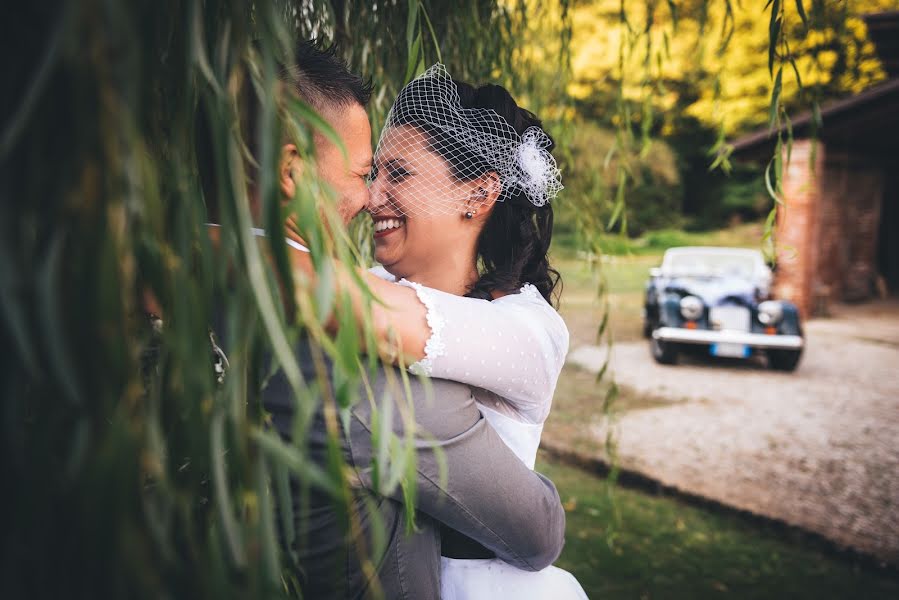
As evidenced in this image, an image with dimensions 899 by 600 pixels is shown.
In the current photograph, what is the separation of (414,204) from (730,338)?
6.83 m

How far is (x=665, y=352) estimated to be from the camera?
26.2ft

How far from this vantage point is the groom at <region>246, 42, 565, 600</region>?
3.91 feet

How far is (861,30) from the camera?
46.6 ft

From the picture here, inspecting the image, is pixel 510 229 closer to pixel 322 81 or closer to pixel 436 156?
pixel 436 156

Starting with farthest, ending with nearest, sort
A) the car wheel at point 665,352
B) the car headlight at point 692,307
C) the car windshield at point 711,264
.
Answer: the car windshield at point 711,264 < the car wheel at point 665,352 < the car headlight at point 692,307

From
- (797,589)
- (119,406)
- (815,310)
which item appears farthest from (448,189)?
(815,310)

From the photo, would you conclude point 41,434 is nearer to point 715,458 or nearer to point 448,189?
point 448,189

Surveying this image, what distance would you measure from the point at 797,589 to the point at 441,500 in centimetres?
295

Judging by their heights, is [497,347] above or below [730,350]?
above

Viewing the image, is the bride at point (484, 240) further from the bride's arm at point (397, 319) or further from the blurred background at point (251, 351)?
the blurred background at point (251, 351)

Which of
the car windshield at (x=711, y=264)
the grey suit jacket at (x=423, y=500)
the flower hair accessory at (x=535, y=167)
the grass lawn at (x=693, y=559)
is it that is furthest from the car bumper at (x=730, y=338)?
the grey suit jacket at (x=423, y=500)

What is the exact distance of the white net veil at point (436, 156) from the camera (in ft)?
5.71

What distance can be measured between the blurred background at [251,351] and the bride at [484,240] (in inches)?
10.5

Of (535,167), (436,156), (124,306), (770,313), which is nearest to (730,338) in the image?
(770,313)
